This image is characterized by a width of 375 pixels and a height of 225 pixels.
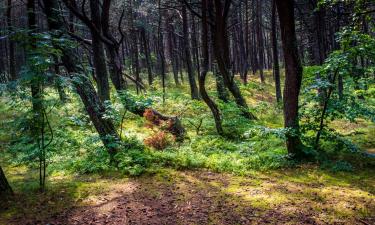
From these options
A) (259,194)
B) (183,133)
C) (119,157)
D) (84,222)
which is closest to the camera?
(84,222)

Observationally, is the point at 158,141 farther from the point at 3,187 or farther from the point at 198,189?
the point at 3,187

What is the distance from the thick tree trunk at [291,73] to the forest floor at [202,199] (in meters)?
0.81

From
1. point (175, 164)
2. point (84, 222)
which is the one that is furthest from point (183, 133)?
point (84, 222)

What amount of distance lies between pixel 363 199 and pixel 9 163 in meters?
9.45

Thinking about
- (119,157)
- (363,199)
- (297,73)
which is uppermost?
(297,73)

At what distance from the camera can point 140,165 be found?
26.2 ft

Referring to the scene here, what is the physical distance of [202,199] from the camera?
598 cm

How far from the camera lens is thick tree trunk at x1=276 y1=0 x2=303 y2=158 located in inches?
302

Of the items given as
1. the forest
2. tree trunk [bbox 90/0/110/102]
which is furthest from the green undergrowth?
tree trunk [bbox 90/0/110/102]

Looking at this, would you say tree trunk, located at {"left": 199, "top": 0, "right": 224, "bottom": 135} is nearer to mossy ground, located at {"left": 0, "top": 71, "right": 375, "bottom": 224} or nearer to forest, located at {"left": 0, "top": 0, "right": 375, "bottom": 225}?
forest, located at {"left": 0, "top": 0, "right": 375, "bottom": 225}

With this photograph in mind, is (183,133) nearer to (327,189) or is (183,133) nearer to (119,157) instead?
(119,157)

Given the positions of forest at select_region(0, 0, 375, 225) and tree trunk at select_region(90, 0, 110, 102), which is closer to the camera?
forest at select_region(0, 0, 375, 225)

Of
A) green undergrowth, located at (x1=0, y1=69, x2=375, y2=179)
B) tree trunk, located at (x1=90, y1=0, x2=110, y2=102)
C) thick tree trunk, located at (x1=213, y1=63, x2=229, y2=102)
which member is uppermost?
tree trunk, located at (x1=90, y1=0, x2=110, y2=102)

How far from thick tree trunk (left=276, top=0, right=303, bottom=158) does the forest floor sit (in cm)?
81
